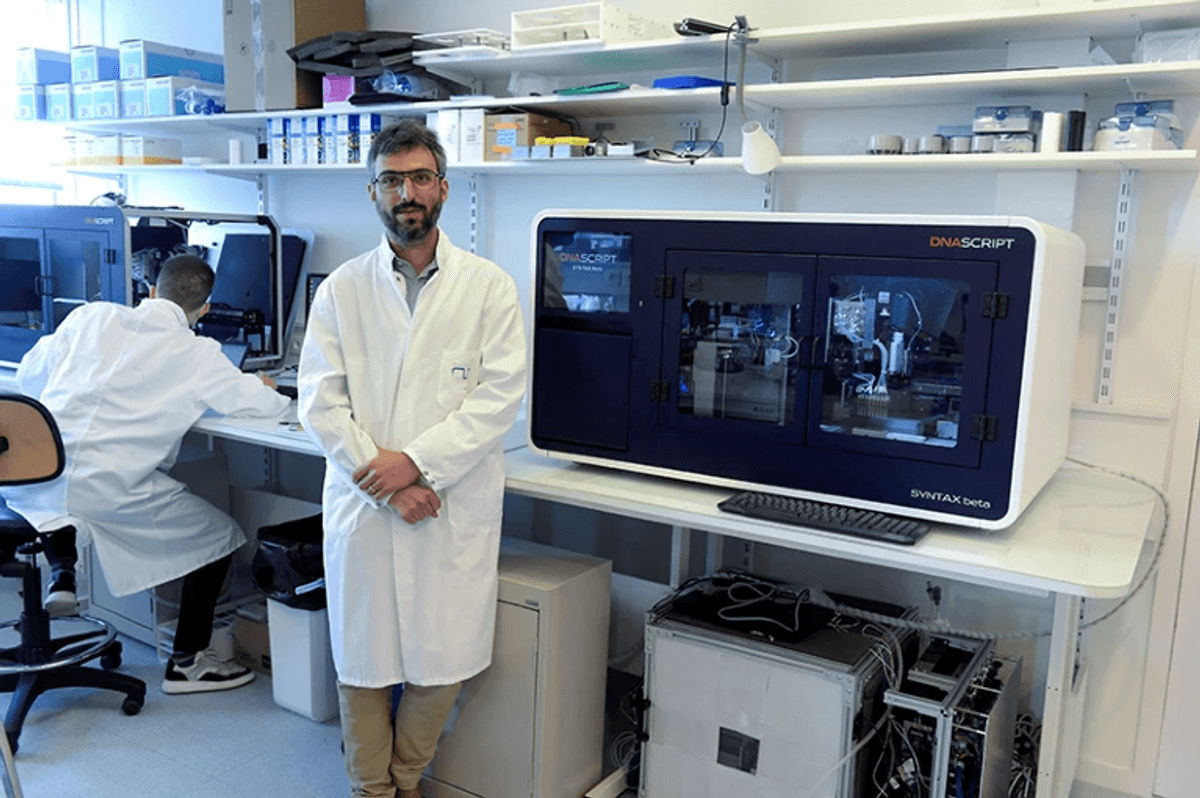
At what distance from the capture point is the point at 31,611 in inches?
104

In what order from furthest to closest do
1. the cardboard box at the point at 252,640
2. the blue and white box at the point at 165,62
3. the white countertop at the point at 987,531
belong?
1. the blue and white box at the point at 165,62
2. the cardboard box at the point at 252,640
3. the white countertop at the point at 987,531

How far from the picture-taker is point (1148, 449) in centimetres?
223

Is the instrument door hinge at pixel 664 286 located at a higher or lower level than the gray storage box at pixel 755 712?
higher

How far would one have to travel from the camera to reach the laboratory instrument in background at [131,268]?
10.3ft

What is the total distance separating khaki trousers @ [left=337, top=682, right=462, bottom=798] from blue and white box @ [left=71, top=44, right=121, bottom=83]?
2798 mm

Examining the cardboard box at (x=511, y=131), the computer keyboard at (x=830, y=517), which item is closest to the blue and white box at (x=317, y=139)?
the cardboard box at (x=511, y=131)

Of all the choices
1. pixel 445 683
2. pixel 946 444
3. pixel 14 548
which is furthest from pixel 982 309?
pixel 14 548

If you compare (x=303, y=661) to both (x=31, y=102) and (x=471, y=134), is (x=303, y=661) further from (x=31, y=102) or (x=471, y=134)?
(x=31, y=102)

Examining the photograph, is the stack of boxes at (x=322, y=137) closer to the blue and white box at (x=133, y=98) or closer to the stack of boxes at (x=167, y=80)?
the stack of boxes at (x=167, y=80)

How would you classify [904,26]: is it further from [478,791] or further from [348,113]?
[478,791]

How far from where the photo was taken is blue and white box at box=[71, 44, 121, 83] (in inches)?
→ 147

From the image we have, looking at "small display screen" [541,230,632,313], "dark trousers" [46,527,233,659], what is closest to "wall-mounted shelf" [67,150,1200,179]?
"small display screen" [541,230,632,313]

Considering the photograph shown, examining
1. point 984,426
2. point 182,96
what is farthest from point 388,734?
point 182,96

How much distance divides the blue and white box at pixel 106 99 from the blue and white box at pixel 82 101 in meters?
0.02
